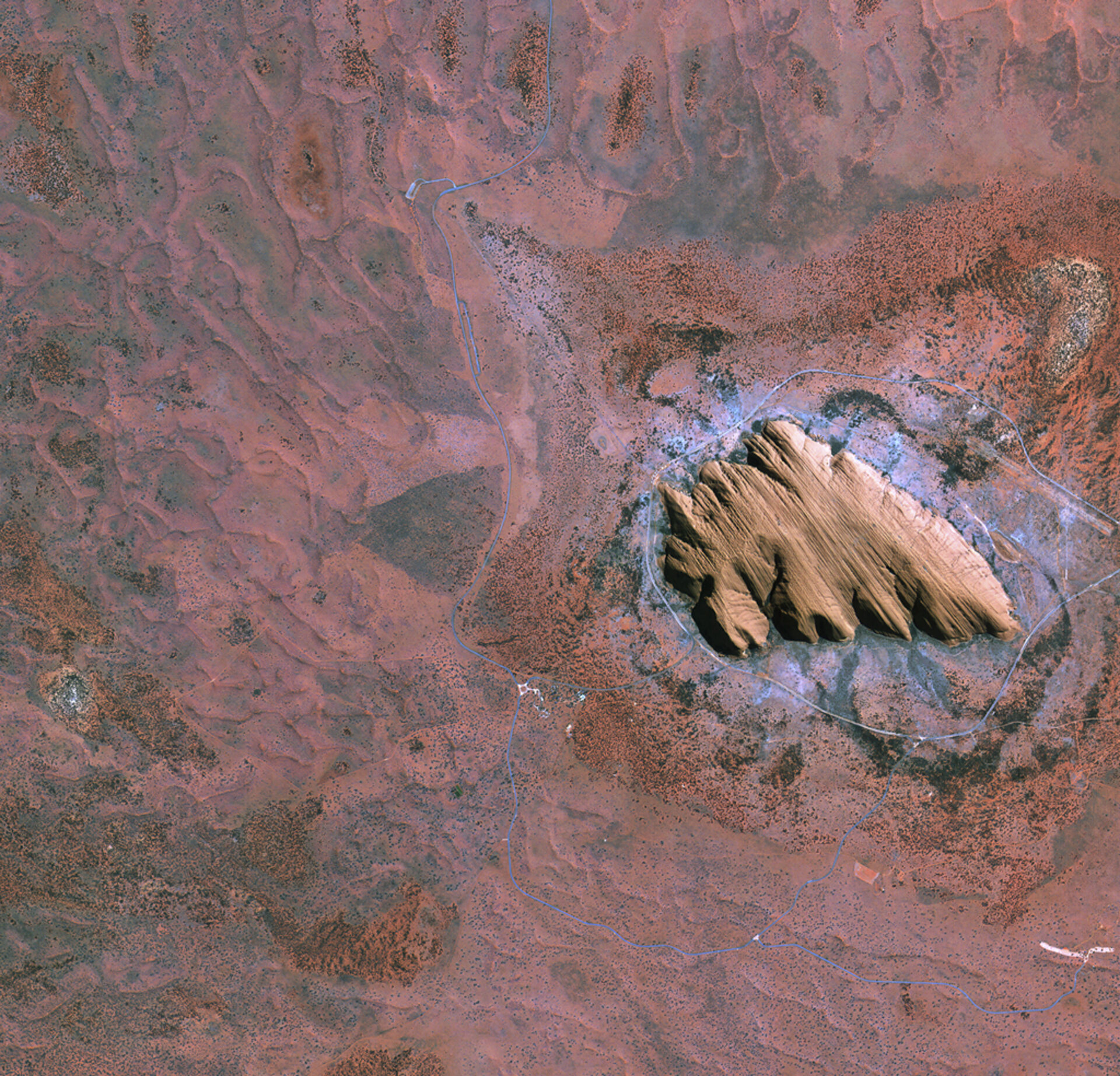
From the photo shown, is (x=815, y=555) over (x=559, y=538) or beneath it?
over

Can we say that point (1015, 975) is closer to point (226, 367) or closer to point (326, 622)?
point (326, 622)

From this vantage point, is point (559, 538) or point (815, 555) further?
point (559, 538)

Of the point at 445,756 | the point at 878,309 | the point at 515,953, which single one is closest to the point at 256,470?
the point at 445,756
